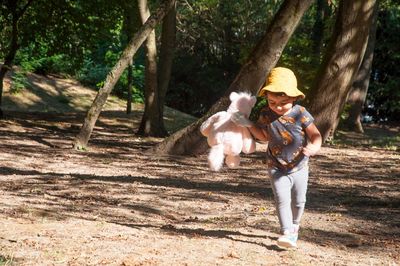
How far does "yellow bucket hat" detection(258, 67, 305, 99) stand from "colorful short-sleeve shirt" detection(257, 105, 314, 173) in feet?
0.66

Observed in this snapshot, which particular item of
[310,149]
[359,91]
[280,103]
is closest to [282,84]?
[280,103]

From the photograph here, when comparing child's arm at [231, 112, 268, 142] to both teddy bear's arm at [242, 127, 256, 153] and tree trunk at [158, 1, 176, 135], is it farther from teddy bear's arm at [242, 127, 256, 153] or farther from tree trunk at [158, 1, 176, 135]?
tree trunk at [158, 1, 176, 135]

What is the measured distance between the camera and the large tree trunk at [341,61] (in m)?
11.3

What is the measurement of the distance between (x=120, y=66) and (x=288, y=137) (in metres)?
8.75

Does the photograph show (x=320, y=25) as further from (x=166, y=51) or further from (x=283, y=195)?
(x=283, y=195)

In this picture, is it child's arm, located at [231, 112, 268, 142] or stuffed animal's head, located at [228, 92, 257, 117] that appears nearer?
child's arm, located at [231, 112, 268, 142]

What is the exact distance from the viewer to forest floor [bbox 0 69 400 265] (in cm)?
498

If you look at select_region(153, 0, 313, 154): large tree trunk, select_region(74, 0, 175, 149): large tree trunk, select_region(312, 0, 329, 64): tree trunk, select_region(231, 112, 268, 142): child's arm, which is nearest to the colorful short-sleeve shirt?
select_region(231, 112, 268, 142): child's arm

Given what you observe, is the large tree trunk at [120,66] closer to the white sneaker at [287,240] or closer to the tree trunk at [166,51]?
the tree trunk at [166,51]

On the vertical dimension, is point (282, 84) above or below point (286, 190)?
above

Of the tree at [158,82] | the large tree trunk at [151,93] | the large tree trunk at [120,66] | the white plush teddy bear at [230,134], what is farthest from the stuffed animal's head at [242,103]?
the tree at [158,82]

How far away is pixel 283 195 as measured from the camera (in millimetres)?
5125

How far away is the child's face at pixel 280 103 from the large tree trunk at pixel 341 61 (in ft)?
22.0

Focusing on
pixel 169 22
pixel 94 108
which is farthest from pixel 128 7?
pixel 94 108
